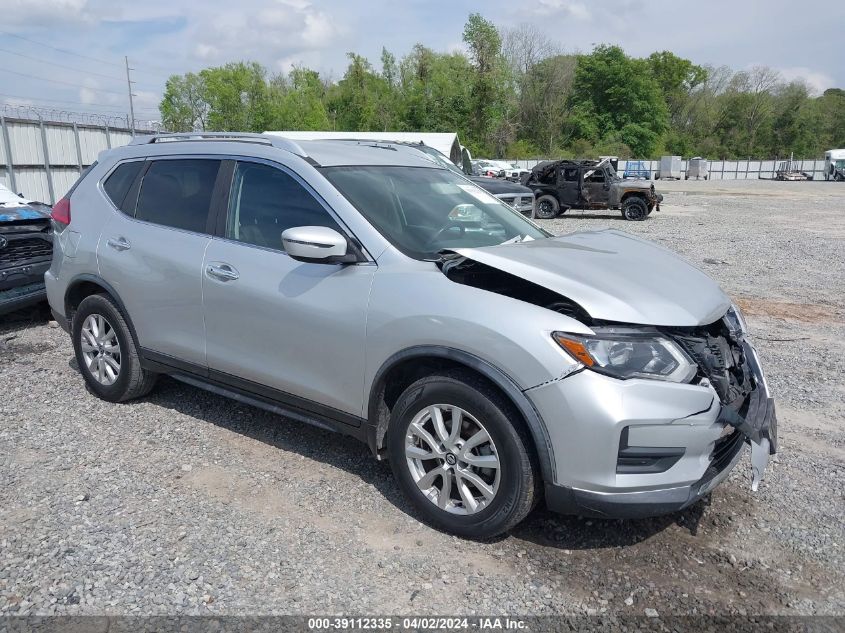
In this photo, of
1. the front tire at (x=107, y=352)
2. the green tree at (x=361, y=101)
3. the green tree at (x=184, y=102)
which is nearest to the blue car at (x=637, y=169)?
the green tree at (x=361, y=101)

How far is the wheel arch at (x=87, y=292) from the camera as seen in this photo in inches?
178

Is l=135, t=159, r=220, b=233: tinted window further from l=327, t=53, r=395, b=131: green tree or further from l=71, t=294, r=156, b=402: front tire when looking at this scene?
l=327, t=53, r=395, b=131: green tree

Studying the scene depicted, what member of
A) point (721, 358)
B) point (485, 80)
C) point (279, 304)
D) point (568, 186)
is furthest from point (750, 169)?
point (279, 304)

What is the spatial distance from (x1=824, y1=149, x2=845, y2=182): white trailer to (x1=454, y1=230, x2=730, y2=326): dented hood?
71.6 meters

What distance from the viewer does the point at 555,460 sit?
284 cm

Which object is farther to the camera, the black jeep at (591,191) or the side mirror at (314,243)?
the black jeep at (591,191)

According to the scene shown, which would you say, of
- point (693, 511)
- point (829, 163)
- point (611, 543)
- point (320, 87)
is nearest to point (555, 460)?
point (611, 543)

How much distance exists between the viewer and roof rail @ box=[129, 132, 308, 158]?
3.92 m

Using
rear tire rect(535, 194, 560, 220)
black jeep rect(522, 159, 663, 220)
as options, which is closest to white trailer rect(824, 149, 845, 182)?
black jeep rect(522, 159, 663, 220)

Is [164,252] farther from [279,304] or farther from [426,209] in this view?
[426,209]

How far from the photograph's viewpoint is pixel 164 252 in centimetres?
420

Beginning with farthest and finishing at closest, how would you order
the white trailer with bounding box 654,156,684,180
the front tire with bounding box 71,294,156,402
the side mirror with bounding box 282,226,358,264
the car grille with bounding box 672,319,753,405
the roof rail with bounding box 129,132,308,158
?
the white trailer with bounding box 654,156,684,180 < the front tire with bounding box 71,294,156,402 < the roof rail with bounding box 129,132,308,158 < the side mirror with bounding box 282,226,358,264 < the car grille with bounding box 672,319,753,405

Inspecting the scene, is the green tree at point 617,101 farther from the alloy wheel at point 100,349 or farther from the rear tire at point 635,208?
the alloy wheel at point 100,349

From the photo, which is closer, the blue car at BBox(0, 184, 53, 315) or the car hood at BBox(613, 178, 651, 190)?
the blue car at BBox(0, 184, 53, 315)
